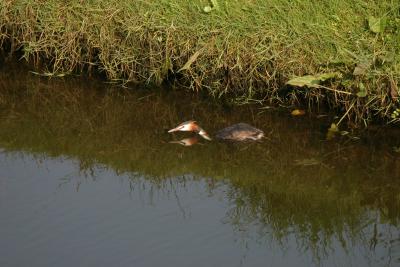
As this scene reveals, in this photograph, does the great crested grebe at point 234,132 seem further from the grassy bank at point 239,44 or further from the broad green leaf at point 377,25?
the broad green leaf at point 377,25

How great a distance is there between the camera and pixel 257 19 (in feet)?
22.1

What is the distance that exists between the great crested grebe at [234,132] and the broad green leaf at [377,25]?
1.15m

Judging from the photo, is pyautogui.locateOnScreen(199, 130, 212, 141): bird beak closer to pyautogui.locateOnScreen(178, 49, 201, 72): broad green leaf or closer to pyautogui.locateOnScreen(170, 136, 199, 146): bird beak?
pyautogui.locateOnScreen(170, 136, 199, 146): bird beak

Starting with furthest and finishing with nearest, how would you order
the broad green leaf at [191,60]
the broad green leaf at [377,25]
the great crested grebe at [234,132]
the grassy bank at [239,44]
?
1. the broad green leaf at [191,60]
2. the broad green leaf at [377,25]
3. the grassy bank at [239,44]
4. the great crested grebe at [234,132]

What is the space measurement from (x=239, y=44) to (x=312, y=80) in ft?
2.31

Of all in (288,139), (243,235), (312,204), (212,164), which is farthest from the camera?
(288,139)

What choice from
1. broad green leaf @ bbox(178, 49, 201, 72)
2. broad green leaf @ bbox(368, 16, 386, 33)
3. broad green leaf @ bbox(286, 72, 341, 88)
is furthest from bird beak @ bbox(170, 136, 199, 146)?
broad green leaf @ bbox(368, 16, 386, 33)

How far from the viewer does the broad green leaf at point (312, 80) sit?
6.18 metres

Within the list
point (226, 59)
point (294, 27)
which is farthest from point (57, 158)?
point (294, 27)

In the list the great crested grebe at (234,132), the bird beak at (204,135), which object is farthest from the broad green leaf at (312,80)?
the bird beak at (204,135)

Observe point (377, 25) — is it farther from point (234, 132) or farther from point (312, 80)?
point (234, 132)

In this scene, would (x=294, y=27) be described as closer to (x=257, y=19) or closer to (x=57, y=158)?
(x=257, y=19)

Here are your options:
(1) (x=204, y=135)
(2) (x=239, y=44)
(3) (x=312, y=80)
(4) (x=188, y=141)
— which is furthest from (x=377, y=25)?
(4) (x=188, y=141)

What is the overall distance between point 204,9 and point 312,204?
2178 millimetres
